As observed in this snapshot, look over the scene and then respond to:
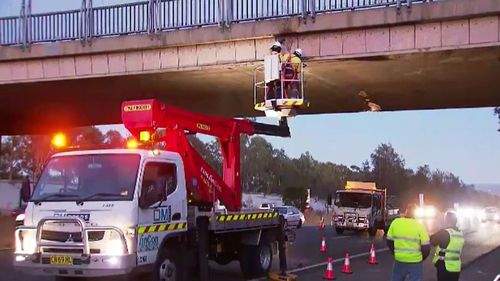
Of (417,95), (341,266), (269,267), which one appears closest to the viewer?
(269,267)

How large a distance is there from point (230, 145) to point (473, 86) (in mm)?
10717

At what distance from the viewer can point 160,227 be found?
33.6 ft

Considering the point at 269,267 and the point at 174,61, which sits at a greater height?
the point at 174,61

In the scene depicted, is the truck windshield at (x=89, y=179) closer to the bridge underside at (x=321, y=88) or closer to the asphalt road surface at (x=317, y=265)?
the asphalt road surface at (x=317, y=265)

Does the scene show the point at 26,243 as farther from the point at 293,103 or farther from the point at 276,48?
the point at 276,48

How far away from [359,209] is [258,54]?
15.2m

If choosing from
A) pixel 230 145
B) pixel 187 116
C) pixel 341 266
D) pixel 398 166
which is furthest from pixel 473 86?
pixel 398 166

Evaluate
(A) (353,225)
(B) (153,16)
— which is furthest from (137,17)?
(A) (353,225)

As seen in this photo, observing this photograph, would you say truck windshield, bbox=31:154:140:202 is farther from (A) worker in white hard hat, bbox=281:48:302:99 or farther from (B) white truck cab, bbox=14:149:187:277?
(A) worker in white hard hat, bbox=281:48:302:99

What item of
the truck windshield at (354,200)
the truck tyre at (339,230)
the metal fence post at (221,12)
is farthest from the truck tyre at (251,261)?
the truck windshield at (354,200)

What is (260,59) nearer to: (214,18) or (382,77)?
(214,18)

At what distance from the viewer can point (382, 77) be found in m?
19.9

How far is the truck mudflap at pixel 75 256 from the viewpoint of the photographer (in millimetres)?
9328

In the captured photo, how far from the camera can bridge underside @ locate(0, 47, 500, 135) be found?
59.2 ft
